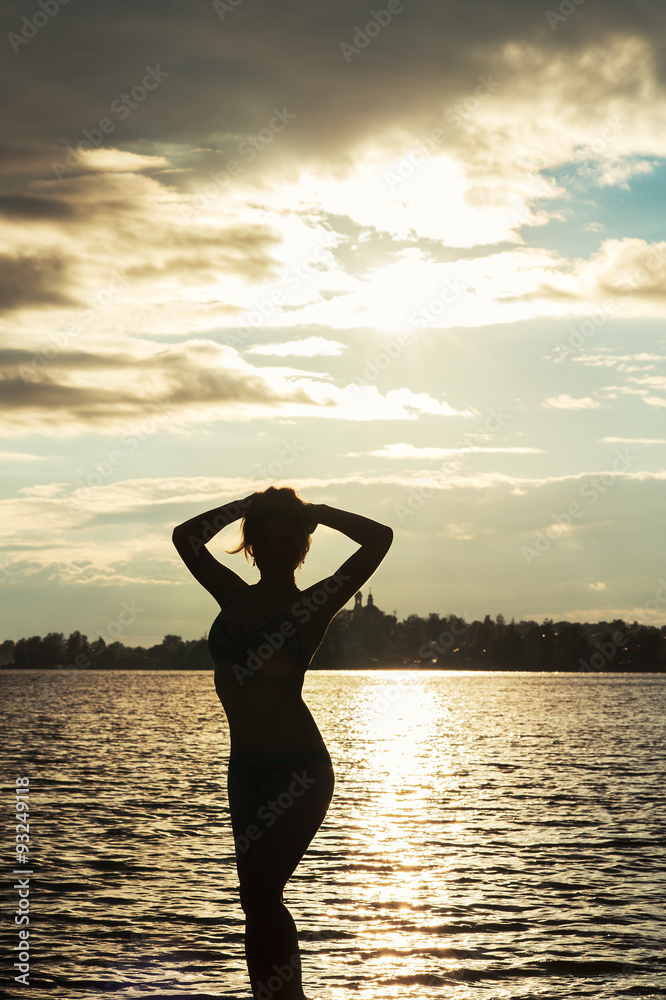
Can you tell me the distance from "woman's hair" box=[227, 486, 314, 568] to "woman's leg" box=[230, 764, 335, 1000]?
1.13 m

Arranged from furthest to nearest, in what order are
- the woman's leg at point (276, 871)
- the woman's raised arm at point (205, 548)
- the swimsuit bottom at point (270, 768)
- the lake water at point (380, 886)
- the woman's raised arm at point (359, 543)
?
the lake water at point (380, 886) → the woman's raised arm at point (205, 548) → the woman's raised arm at point (359, 543) → the swimsuit bottom at point (270, 768) → the woman's leg at point (276, 871)

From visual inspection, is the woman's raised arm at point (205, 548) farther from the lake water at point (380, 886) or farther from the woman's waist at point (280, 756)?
the lake water at point (380, 886)

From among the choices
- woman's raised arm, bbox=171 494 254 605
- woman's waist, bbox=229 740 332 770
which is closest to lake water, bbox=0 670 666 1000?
woman's waist, bbox=229 740 332 770

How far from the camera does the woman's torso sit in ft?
14.4

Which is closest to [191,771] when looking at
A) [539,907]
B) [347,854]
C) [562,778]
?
[562,778]

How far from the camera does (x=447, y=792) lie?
29594 mm

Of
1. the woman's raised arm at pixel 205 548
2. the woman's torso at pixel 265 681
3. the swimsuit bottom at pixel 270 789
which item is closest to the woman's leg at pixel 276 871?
the swimsuit bottom at pixel 270 789

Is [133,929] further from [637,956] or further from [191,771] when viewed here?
[191,771]

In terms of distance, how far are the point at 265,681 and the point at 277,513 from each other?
85 centimetres

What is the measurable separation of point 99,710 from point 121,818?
74130 mm

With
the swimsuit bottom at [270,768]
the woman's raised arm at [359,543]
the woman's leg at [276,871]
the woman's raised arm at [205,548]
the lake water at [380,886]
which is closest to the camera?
the woman's leg at [276,871]

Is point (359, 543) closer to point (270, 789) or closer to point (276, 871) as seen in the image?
point (270, 789)

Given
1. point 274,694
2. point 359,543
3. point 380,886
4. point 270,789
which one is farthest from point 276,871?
point 380,886

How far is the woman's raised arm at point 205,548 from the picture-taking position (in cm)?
479
